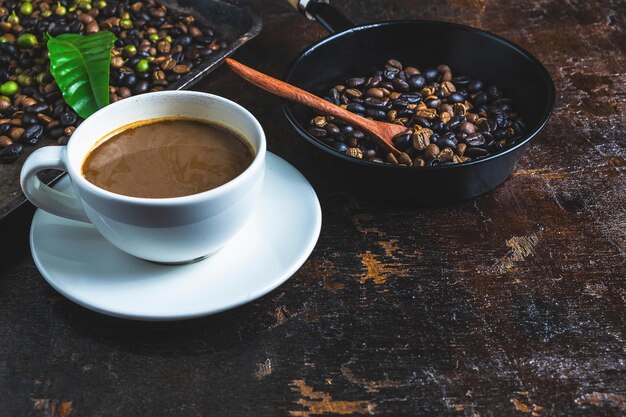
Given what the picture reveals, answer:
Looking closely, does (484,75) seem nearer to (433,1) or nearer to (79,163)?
(433,1)

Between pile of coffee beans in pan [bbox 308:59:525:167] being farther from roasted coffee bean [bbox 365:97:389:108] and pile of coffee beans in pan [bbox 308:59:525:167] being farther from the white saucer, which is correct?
the white saucer

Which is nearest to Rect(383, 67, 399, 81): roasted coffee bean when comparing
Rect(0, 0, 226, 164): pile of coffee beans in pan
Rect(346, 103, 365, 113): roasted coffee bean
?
Rect(346, 103, 365, 113): roasted coffee bean

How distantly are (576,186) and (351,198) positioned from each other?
390mm

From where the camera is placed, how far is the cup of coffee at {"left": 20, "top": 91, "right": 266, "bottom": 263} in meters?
0.86

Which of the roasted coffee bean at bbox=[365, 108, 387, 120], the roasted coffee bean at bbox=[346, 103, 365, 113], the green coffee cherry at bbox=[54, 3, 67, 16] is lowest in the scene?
the green coffee cherry at bbox=[54, 3, 67, 16]

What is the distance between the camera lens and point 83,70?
4.34ft

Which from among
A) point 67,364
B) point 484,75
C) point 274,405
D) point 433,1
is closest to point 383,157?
point 484,75

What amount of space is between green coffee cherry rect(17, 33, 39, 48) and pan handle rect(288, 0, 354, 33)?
547 millimetres

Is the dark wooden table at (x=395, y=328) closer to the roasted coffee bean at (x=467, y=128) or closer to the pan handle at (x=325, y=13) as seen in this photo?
the roasted coffee bean at (x=467, y=128)

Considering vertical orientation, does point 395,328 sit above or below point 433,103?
below

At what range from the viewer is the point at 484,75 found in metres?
1.36

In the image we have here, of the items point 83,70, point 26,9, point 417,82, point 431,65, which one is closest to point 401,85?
point 417,82

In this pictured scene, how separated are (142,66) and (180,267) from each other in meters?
0.61

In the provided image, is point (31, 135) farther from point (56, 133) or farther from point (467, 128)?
point (467, 128)
